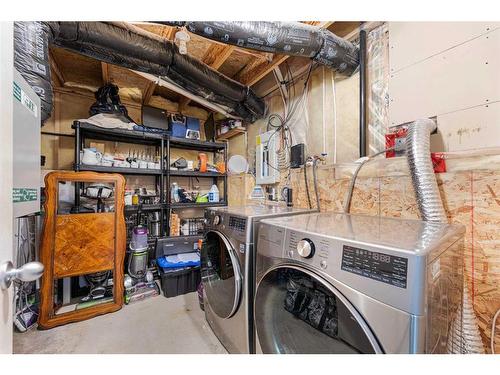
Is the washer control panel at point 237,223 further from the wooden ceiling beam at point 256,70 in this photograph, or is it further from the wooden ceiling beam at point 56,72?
the wooden ceiling beam at point 56,72

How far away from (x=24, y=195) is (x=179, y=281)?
1.64 meters

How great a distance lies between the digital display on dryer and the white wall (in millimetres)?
1031

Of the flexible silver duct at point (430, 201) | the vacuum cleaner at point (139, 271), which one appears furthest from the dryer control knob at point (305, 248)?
the vacuum cleaner at point (139, 271)

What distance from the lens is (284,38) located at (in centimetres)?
→ 147

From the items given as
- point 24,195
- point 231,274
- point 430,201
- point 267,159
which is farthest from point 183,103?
point 430,201

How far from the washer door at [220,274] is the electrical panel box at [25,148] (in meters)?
0.91

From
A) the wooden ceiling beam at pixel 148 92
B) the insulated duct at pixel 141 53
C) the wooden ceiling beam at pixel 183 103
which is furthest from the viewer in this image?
the wooden ceiling beam at pixel 183 103

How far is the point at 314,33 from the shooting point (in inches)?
60.0

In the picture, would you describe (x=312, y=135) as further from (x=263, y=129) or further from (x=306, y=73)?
(x=263, y=129)

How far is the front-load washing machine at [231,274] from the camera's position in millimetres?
1091

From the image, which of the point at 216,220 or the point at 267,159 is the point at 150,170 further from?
the point at 216,220
